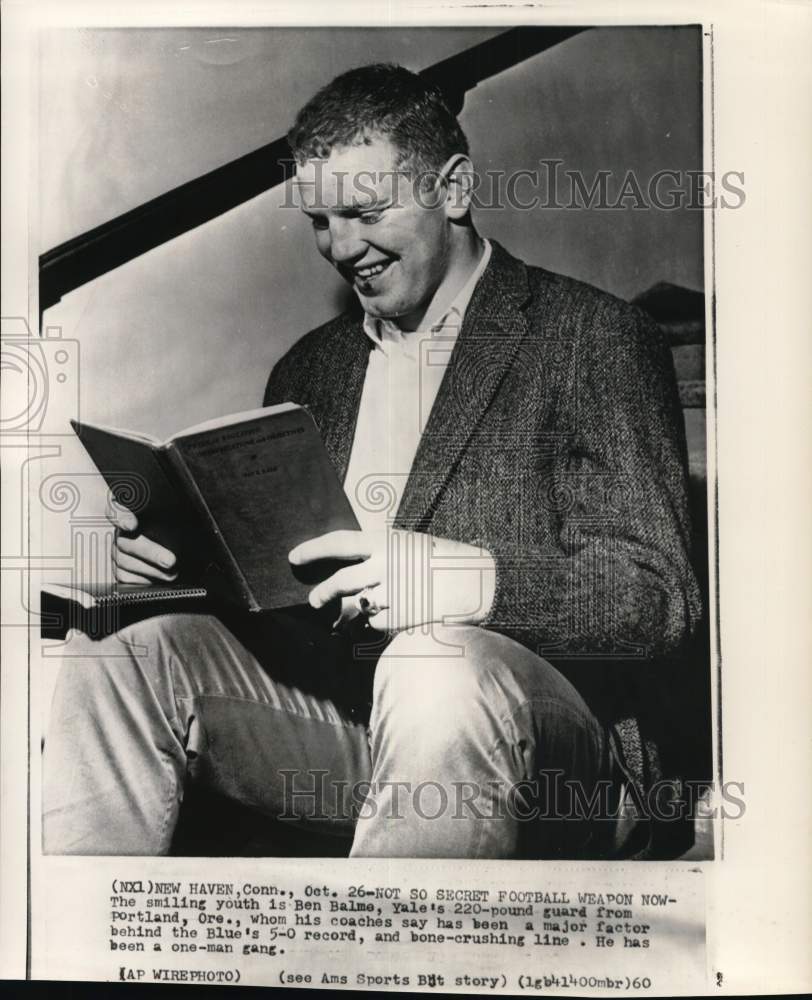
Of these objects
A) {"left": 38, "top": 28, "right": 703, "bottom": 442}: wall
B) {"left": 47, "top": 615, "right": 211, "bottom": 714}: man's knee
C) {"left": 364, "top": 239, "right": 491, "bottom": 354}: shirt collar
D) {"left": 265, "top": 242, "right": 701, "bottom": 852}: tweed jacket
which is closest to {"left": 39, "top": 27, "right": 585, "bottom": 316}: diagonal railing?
{"left": 38, "top": 28, "right": 703, "bottom": 442}: wall

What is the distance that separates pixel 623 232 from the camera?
260 cm

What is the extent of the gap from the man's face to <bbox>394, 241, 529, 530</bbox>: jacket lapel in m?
0.13

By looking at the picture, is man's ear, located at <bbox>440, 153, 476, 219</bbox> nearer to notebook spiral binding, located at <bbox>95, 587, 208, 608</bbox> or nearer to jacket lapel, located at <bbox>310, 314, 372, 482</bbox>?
jacket lapel, located at <bbox>310, 314, 372, 482</bbox>

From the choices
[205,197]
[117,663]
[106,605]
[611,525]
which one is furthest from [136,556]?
[611,525]

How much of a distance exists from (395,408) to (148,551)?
0.72 meters

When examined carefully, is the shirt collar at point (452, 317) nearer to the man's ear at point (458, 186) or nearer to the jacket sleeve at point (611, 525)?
the man's ear at point (458, 186)

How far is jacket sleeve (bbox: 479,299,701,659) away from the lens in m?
2.52

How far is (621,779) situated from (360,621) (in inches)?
29.6

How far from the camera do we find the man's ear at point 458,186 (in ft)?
8.48

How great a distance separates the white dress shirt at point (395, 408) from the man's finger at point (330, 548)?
2.2 inches

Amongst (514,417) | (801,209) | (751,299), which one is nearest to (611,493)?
(514,417)

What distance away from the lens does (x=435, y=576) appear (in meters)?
2.53

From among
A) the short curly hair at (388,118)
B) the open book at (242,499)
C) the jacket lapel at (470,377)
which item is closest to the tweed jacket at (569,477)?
the jacket lapel at (470,377)

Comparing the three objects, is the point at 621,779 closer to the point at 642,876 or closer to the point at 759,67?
the point at 642,876
